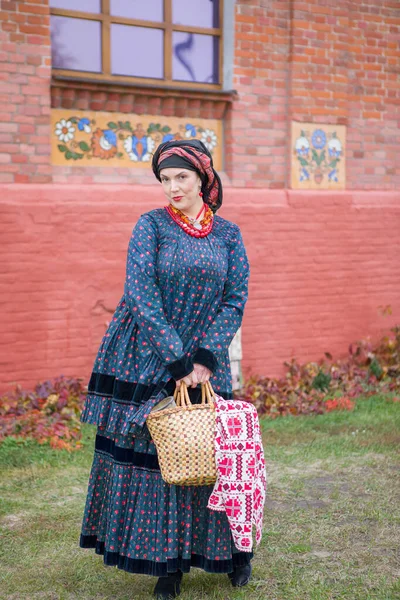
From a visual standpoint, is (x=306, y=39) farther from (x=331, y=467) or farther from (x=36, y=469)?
(x=36, y=469)

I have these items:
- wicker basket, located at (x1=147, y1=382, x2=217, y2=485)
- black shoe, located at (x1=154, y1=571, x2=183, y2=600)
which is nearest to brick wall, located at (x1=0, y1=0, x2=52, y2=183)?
wicker basket, located at (x1=147, y1=382, x2=217, y2=485)

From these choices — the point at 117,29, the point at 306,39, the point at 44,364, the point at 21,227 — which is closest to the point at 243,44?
the point at 306,39

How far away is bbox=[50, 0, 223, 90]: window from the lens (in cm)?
674

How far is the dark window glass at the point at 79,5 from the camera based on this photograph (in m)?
6.65

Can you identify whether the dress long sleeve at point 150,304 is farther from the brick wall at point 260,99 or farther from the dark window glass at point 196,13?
the dark window glass at point 196,13

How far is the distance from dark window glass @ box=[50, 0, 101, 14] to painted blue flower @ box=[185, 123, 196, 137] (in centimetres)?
126

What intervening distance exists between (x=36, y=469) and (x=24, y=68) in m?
3.17

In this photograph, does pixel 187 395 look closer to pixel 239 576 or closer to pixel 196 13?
pixel 239 576

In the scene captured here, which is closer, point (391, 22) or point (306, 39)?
point (306, 39)

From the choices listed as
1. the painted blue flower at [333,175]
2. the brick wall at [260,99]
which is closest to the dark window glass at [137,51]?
the brick wall at [260,99]

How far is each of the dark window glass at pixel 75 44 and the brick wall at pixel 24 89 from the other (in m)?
0.26

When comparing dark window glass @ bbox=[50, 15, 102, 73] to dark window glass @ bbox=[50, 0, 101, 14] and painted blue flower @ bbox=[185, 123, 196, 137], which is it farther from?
painted blue flower @ bbox=[185, 123, 196, 137]

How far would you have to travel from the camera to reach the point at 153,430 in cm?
321

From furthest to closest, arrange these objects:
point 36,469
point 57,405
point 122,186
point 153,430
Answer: point 122,186, point 57,405, point 36,469, point 153,430
